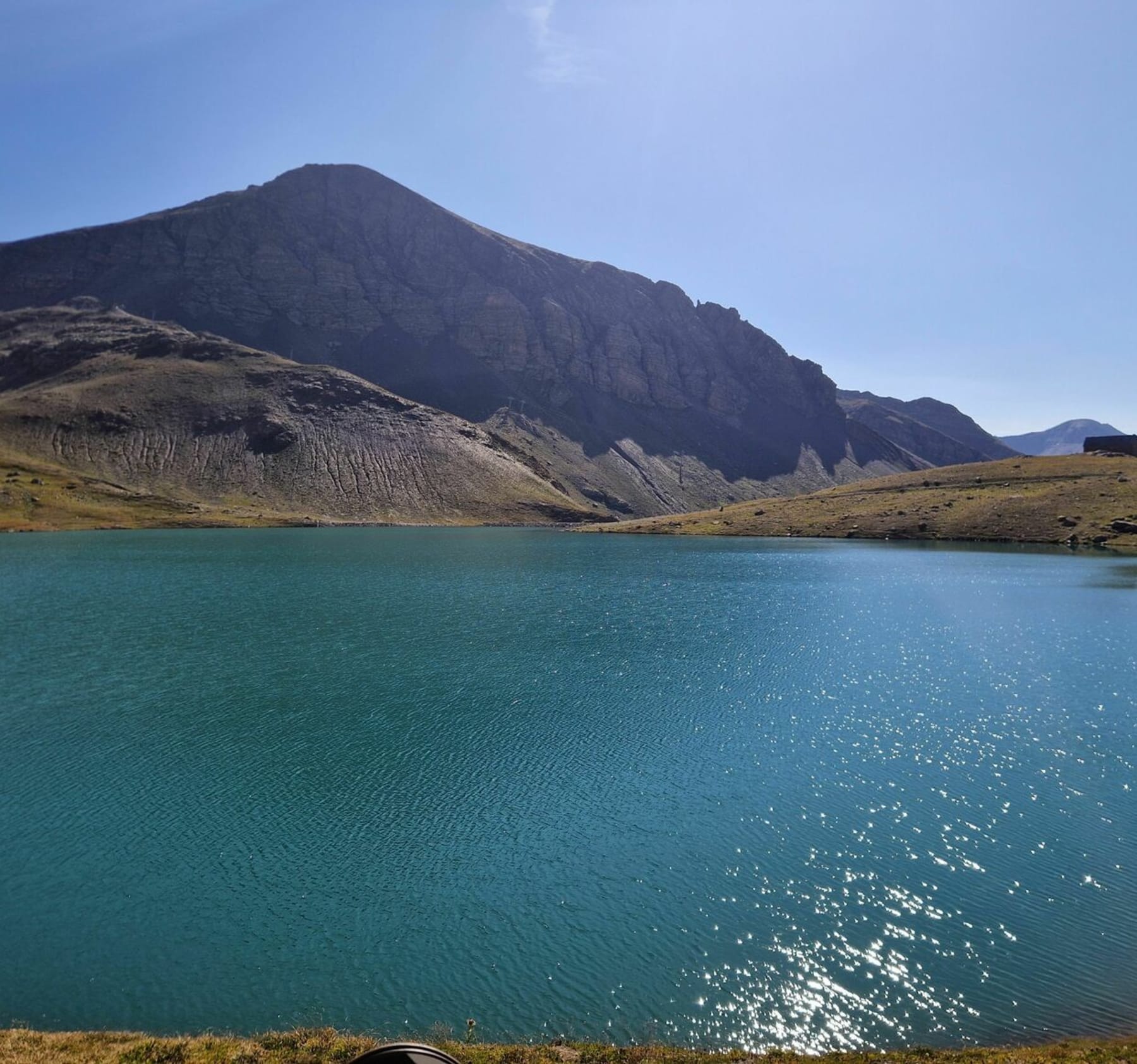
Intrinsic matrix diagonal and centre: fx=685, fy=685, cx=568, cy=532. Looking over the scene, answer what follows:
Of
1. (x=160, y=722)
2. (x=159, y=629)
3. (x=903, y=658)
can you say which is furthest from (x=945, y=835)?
(x=159, y=629)

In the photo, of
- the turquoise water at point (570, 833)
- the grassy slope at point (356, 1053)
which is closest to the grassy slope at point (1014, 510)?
the turquoise water at point (570, 833)

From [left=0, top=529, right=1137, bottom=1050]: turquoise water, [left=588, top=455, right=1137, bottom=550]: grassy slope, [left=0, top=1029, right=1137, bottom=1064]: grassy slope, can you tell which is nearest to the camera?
[left=0, top=1029, right=1137, bottom=1064]: grassy slope

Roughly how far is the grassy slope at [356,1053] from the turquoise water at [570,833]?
1033 mm

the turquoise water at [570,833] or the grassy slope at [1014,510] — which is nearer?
the turquoise water at [570,833]

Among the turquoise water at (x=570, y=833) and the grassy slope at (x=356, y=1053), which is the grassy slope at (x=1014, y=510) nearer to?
the turquoise water at (x=570, y=833)

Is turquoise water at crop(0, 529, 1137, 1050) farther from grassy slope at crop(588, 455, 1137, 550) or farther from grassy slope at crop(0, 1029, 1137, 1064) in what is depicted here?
grassy slope at crop(588, 455, 1137, 550)

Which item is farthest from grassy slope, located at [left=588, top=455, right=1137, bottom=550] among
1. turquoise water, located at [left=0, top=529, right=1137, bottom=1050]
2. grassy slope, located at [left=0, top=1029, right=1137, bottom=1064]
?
grassy slope, located at [left=0, top=1029, right=1137, bottom=1064]

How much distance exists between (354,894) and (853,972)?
610 inches

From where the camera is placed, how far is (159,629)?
6266 centimetres

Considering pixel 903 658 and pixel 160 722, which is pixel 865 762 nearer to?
pixel 903 658

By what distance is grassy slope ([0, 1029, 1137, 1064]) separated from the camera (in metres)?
14.6

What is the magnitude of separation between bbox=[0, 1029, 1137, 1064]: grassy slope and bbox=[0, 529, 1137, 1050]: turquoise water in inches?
40.7

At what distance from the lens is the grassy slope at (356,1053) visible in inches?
575

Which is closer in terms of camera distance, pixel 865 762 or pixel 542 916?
pixel 542 916
